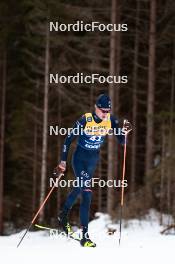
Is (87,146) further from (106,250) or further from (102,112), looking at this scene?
(106,250)

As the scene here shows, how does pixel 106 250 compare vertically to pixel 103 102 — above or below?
below

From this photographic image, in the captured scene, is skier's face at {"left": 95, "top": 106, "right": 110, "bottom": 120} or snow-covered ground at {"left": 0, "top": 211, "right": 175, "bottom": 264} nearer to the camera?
snow-covered ground at {"left": 0, "top": 211, "right": 175, "bottom": 264}

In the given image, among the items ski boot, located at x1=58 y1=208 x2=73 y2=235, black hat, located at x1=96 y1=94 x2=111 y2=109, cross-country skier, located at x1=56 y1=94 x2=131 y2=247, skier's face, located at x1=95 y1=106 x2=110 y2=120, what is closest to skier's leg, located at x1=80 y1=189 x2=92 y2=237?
cross-country skier, located at x1=56 y1=94 x2=131 y2=247

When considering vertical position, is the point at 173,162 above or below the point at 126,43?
below

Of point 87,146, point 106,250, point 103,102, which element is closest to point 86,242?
point 106,250

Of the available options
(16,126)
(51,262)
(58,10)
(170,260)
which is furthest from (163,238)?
(16,126)

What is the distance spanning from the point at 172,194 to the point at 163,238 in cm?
260

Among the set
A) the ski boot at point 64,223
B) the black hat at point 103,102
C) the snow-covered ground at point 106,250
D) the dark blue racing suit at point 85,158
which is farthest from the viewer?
the ski boot at point 64,223

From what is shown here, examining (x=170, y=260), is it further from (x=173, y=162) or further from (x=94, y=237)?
(x=173, y=162)

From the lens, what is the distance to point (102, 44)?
2258cm

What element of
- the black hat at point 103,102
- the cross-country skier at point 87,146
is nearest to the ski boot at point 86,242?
the cross-country skier at point 87,146

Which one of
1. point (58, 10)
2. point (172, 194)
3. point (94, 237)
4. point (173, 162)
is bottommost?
point (94, 237)

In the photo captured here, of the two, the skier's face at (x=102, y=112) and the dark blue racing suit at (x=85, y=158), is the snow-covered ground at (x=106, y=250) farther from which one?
the skier's face at (x=102, y=112)

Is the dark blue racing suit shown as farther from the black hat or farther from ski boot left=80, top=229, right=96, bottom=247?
the black hat
